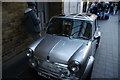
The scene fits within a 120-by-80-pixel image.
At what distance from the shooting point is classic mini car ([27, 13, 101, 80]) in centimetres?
246

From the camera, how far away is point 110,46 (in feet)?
17.6

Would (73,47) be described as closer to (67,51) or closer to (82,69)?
(67,51)

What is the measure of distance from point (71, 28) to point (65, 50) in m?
0.84

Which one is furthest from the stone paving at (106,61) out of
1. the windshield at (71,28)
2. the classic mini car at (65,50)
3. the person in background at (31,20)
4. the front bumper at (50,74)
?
the person in background at (31,20)

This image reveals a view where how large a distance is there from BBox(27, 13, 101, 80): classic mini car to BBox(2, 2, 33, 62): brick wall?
109cm

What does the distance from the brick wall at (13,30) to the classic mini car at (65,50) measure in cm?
109

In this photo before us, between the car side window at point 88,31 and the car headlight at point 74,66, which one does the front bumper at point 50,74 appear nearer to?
the car headlight at point 74,66

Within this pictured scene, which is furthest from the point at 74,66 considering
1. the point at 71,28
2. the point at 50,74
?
the point at 71,28

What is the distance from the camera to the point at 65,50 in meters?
2.69

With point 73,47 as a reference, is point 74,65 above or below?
below

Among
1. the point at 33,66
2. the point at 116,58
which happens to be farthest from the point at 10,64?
the point at 116,58

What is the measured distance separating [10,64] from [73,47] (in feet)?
7.11

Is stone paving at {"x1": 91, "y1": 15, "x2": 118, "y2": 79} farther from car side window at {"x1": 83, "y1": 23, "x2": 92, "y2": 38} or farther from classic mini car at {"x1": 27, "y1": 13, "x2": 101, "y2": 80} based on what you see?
car side window at {"x1": 83, "y1": 23, "x2": 92, "y2": 38}

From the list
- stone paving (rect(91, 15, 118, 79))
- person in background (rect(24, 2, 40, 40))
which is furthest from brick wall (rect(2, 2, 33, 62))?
stone paving (rect(91, 15, 118, 79))
